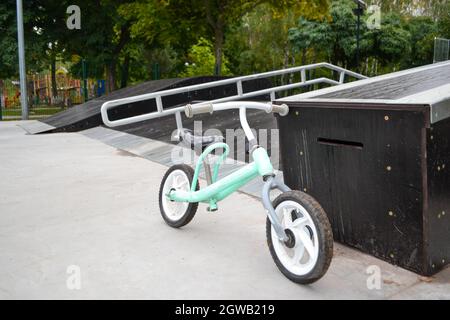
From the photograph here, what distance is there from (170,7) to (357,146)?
1585cm

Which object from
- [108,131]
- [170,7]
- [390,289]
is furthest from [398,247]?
[170,7]

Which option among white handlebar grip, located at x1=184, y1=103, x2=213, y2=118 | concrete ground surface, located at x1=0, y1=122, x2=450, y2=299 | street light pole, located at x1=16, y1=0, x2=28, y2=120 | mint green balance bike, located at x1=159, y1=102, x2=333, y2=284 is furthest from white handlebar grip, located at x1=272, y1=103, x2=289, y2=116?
street light pole, located at x1=16, y1=0, x2=28, y2=120

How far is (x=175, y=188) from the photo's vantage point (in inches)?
161

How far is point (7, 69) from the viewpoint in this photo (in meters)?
24.1

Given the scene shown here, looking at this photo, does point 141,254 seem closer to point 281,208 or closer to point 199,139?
point 199,139

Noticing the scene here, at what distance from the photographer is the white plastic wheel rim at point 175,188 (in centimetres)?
411

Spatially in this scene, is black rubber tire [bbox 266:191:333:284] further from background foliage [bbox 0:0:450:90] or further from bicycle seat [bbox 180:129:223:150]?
background foliage [bbox 0:0:450:90]

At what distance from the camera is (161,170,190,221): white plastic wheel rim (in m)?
4.11

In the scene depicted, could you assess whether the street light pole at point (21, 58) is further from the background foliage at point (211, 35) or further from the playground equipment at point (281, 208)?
the playground equipment at point (281, 208)

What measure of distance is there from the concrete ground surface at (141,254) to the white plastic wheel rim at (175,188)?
153mm

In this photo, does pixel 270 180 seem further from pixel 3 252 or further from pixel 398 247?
pixel 3 252

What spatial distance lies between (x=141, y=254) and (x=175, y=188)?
77 cm

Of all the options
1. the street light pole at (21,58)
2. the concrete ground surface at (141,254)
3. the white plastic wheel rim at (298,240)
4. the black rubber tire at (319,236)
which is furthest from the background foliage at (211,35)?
the black rubber tire at (319,236)

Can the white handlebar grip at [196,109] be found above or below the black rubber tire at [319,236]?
above
